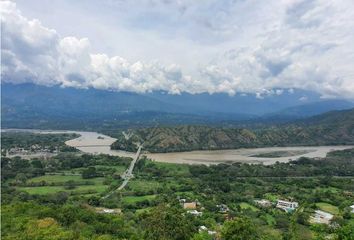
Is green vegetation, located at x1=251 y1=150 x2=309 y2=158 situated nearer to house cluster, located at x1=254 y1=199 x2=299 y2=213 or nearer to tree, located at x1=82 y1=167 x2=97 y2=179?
tree, located at x1=82 y1=167 x2=97 y2=179

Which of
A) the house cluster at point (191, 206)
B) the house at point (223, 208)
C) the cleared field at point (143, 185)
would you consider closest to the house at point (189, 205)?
the house cluster at point (191, 206)

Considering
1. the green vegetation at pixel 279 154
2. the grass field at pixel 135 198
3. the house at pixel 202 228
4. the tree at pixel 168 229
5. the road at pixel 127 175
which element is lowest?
the grass field at pixel 135 198

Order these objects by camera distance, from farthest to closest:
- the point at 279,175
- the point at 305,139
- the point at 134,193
Answer: the point at 305,139 → the point at 279,175 → the point at 134,193

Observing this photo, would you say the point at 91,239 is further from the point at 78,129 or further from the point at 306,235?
the point at 78,129

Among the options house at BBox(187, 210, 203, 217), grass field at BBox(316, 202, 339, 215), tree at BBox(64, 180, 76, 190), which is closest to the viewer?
house at BBox(187, 210, 203, 217)

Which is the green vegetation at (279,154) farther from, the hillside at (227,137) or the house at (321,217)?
the house at (321,217)

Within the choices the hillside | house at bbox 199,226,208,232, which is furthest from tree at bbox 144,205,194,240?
the hillside

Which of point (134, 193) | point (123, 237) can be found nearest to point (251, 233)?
point (123, 237)
